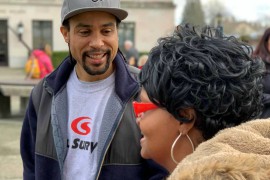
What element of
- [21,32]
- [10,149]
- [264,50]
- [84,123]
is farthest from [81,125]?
[21,32]

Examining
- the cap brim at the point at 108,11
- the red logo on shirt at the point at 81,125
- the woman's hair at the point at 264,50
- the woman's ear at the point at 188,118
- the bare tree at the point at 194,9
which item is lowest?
the bare tree at the point at 194,9

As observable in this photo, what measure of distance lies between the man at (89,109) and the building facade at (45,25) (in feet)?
72.6

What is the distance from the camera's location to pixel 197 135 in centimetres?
136

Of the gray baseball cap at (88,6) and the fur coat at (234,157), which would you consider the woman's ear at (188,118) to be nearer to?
the fur coat at (234,157)

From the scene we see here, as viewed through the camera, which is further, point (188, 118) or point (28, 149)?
point (28, 149)

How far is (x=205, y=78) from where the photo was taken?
1254mm

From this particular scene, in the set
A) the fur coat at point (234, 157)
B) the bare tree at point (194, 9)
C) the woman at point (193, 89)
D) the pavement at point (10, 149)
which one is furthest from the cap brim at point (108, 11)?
the bare tree at point (194, 9)

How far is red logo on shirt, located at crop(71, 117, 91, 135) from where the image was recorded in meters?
2.03

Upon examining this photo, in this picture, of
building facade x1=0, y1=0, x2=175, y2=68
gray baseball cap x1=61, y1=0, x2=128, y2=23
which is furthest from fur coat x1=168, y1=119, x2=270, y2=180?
building facade x1=0, y1=0, x2=175, y2=68

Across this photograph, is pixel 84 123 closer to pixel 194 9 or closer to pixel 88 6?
pixel 88 6

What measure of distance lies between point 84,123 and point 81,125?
0.02m

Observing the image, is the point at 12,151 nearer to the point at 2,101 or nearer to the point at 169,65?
the point at 2,101

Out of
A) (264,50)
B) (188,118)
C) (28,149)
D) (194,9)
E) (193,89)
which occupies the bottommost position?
(194,9)

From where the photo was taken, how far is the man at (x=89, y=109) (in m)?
1.98
